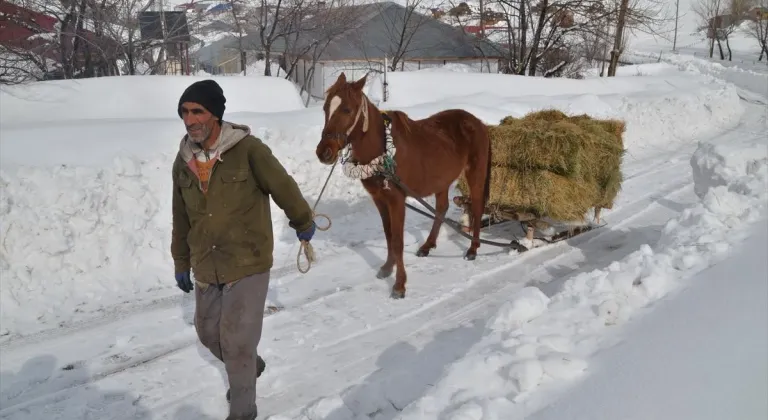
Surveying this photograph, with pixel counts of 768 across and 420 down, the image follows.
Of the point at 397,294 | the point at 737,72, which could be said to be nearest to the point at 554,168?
the point at 397,294

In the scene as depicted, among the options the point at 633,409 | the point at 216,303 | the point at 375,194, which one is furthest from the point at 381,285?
the point at 633,409

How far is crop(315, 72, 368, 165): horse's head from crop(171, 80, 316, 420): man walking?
4.69 feet

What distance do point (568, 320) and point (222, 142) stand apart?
236 centimetres

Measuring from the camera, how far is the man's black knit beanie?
2.87 meters

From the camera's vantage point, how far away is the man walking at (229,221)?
300cm

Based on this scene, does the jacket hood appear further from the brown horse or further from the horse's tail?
the horse's tail

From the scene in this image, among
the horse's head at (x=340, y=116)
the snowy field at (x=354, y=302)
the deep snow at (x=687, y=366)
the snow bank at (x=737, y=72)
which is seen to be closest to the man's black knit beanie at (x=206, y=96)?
the horse's head at (x=340, y=116)

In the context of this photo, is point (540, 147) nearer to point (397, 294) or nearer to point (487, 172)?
point (487, 172)

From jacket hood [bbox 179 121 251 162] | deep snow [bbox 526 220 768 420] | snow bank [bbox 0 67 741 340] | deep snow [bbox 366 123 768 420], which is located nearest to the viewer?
deep snow [bbox 526 220 768 420]

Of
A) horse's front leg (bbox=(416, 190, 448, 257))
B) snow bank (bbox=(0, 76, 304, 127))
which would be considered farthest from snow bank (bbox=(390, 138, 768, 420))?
snow bank (bbox=(0, 76, 304, 127))

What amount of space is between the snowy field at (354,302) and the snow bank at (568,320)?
2 cm

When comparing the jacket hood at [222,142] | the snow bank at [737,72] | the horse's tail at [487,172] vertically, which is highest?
the snow bank at [737,72]

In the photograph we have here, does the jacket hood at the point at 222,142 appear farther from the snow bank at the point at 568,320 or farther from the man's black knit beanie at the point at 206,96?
the snow bank at the point at 568,320

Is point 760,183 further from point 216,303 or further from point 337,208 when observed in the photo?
point 216,303
